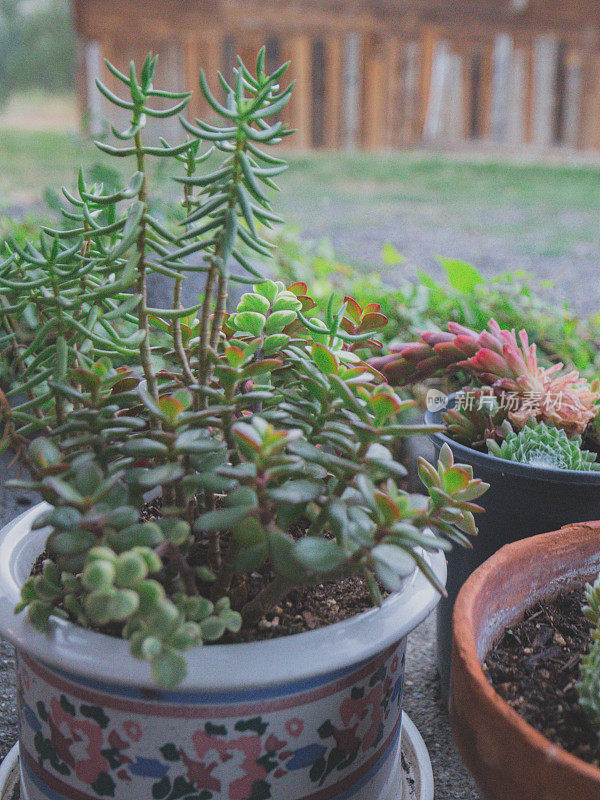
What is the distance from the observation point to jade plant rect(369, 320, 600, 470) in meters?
0.96

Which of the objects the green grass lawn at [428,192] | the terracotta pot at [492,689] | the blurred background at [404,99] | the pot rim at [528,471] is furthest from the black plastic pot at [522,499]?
the blurred background at [404,99]

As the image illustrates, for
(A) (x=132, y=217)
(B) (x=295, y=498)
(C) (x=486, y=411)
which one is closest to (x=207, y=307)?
(A) (x=132, y=217)

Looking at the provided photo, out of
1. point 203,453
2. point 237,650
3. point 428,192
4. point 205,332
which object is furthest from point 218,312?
point 428,192

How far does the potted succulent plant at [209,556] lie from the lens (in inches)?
21.8

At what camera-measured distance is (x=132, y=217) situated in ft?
1.97

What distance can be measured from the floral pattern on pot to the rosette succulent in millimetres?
383

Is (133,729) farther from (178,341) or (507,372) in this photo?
(507,372)

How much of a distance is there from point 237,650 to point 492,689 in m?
Answer: 0.19

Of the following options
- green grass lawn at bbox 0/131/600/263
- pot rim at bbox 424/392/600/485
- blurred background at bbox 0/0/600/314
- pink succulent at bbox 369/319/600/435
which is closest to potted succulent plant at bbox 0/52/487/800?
pot rim at bbox 424/392/600/485

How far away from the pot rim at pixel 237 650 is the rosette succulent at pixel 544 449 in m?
0.35

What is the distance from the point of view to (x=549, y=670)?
0.71 meters

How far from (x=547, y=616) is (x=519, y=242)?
11.7 ft

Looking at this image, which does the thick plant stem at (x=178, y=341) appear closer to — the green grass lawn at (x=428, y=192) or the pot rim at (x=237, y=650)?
the pot rim at (x=237, y=650)

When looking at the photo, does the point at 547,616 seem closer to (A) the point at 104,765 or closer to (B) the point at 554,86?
(A) the point at 104,765
